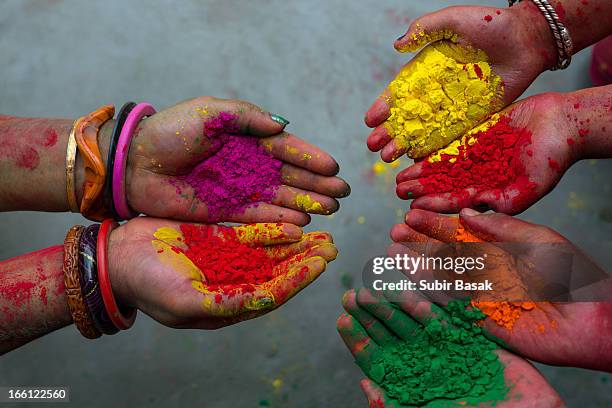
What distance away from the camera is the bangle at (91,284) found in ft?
5.92

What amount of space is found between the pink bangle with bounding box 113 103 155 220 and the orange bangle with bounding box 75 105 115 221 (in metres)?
0.05

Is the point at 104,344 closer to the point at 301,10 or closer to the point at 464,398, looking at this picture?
the point at 464,398

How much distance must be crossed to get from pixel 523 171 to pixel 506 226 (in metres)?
0.24

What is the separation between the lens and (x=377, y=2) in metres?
2.97

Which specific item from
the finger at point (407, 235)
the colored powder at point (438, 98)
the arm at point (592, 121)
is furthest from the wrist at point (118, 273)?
the arm at point (592, 121)

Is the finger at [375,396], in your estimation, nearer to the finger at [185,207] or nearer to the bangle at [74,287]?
the finger at [185,207]

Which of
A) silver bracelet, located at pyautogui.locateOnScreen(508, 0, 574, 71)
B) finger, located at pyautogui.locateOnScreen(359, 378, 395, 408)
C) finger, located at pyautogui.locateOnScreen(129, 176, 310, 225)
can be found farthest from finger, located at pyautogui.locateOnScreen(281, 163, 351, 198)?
silver bracelet, located at pyautogui.locateOnScreen(508, 0, 574, 71)

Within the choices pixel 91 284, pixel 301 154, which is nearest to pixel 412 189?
pixel 301 154

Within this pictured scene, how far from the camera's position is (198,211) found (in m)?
2.03

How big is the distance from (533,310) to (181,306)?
107 centimetres

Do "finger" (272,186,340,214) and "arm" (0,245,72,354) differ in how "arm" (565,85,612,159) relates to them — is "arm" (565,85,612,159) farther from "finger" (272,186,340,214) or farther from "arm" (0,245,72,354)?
"arm" (0,245,72,354)

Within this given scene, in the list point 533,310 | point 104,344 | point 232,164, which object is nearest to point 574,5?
point 533,310

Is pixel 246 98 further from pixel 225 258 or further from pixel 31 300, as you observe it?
pixel 31 300

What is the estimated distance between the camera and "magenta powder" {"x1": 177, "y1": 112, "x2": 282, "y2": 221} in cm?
201
